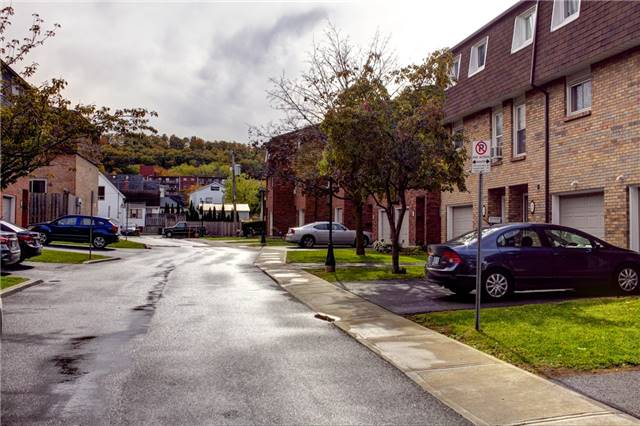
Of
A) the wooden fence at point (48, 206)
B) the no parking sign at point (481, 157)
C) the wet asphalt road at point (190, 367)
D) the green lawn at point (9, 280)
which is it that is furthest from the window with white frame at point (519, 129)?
the wooden fence at point (48, 206)

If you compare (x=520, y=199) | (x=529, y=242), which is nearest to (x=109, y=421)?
(x=529, y=242)

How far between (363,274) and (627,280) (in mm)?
7392

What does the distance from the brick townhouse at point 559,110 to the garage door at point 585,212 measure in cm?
3

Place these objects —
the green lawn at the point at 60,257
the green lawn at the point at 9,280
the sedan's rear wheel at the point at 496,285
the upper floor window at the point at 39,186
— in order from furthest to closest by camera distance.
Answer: the upper floor window at the point at 39,186
the green lawn at the point at 60,257
the green lawn at the point at 9,280
the sedan's rear wheel at the point at 496,285

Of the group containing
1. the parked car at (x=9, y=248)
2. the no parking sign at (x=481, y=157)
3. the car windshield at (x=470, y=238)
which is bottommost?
the parked car at (x=9, y=248)

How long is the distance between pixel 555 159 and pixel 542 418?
46.1 feet

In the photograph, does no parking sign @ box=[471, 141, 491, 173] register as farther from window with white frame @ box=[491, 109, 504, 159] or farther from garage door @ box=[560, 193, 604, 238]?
window with white frame @ box=[491, 109, 504, 159]

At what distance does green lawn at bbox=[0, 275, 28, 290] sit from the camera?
531 inches

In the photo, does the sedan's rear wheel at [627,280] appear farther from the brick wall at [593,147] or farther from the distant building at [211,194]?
the distant building at [211,194]

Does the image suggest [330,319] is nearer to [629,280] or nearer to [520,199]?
[629,280]

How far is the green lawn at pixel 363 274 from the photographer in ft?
54.6

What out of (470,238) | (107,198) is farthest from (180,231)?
(470,238)

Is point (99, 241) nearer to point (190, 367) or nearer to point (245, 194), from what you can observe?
point (190, 367)

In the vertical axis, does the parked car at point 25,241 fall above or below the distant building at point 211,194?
below
